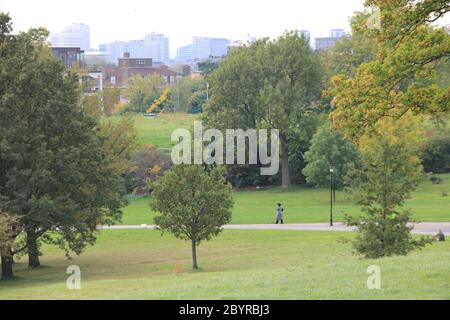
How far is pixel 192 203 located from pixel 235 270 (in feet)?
14.4

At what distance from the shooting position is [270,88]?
3029 inches

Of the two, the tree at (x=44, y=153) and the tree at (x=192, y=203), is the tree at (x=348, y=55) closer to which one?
the tree at (x=44, y=153)

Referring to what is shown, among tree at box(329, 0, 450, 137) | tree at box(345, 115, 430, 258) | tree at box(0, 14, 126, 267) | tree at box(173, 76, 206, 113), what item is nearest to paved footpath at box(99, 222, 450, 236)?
tree at box(345, 115, 430, 258)

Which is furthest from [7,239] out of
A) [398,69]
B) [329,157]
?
[329,157]

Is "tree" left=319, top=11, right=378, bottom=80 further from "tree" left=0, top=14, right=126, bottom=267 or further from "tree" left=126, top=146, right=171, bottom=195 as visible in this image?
"tree" left=0, top=14, right=126, bottom=267

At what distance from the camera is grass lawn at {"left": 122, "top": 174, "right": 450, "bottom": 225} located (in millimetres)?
53272

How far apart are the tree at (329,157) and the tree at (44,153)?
30.3 m

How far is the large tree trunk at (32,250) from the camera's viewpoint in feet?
117

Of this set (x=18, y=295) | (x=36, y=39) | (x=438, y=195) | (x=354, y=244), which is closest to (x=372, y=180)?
(x=354, y=244)

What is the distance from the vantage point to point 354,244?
1158 inches

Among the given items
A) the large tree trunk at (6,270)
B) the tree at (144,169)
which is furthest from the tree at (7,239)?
the tree at (144,169)

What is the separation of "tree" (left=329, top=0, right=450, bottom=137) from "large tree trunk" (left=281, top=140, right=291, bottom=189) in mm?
53469

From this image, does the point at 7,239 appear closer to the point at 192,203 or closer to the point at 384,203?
the point at 192,203
